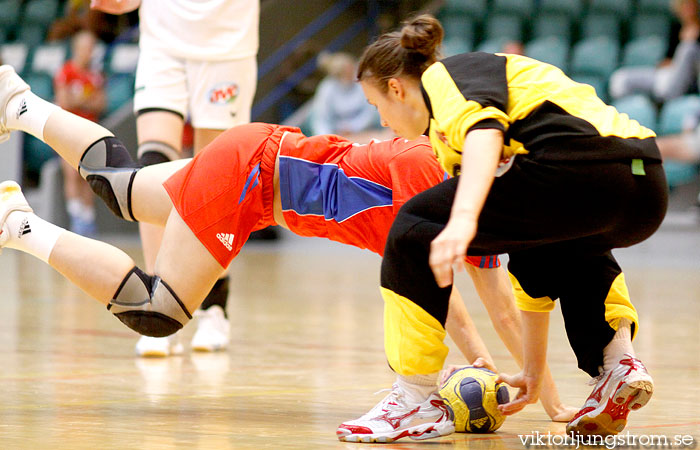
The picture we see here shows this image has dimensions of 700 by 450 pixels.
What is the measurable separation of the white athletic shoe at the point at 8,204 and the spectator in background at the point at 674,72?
21.8 ft

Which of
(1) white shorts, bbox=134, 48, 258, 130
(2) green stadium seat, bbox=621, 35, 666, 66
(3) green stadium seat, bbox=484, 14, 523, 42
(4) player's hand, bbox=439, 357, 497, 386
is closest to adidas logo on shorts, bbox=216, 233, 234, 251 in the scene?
(4) player's hand, bbox=439, 357, 497, 386

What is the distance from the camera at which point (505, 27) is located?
10281mm

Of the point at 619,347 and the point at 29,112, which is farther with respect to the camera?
the point at 29,112

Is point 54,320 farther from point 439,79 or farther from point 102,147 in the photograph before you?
point 439,79

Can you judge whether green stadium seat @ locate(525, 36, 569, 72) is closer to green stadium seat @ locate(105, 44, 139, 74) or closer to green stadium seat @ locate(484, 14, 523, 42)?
green stadium seat @ locate(484, 14, 523, 42)

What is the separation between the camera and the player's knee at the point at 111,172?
288 cm

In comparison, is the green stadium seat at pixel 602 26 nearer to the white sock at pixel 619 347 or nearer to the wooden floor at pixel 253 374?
the wooden floor at pixel 253 374

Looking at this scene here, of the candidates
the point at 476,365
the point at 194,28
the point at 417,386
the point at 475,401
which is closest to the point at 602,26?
the point at 194,28

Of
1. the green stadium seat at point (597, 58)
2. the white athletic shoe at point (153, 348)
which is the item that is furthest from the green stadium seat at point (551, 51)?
the white athletic shoe at point (153, 348)

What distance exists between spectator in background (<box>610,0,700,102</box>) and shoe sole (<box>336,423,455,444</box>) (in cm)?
680

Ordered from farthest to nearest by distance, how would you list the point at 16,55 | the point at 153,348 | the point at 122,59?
the point at 16,55 < the point at 122,59 < the point at 153,348

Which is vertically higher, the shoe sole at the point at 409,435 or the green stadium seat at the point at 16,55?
the shoe sole at the point at 409,435

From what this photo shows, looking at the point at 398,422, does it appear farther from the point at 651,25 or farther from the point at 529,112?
the point at 651,25

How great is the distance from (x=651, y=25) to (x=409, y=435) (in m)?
8.21
